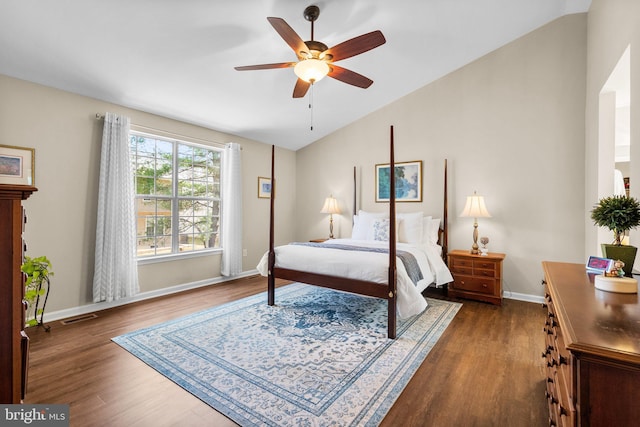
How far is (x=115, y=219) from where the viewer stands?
3.35 m

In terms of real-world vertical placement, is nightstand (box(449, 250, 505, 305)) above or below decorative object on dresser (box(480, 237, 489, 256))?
below

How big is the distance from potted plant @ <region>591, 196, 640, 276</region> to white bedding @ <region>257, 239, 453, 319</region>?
147 cm

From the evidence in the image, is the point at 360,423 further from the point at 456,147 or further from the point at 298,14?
the point at 456,147

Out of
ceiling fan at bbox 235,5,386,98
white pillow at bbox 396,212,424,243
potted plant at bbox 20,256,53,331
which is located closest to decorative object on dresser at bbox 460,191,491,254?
white pillow at bbox 396,212,424,243

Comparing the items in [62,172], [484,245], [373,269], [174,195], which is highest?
[62,172]

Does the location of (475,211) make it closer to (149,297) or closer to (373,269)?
(373,269)

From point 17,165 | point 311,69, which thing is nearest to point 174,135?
point 17,165

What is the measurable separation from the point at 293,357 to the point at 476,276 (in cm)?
260

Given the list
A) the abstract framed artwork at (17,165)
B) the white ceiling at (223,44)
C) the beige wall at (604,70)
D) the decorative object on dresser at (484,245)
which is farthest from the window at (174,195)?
the beige wall at (604,70)

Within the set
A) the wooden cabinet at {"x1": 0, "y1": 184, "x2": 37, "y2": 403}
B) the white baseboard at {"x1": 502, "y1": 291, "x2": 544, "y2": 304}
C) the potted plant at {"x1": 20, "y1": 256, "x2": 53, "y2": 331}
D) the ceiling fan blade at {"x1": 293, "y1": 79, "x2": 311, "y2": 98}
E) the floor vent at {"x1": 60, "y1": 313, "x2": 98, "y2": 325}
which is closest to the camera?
the wooden cabinet at {"x1": 0, "y1": 184, "x2": 37, "y2": 403}

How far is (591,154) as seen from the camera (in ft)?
10.2

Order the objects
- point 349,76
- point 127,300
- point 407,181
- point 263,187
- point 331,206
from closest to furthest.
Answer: point 349,76 → point 127,300 → point 407,181 → point 331,206 → point 263,187

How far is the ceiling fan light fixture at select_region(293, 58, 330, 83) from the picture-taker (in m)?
2.34

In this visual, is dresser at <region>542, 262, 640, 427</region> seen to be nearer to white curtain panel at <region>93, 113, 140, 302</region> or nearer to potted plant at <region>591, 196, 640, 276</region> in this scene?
potted plant at <region>591, 196, 640, 276</region>
